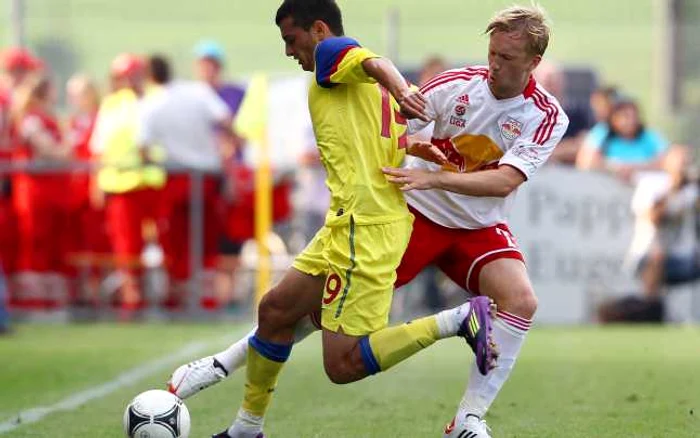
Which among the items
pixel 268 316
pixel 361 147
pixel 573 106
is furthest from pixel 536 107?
pixel 573 106

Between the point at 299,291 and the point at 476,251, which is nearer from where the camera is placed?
the point at 299,291

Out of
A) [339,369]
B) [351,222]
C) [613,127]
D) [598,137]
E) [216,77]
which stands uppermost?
[351,222]

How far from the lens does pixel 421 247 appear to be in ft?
22.9

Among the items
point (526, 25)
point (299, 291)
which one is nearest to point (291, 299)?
point (299, 291)

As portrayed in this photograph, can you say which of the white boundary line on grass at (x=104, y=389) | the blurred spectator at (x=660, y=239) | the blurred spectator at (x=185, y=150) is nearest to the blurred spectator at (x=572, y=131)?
the blurred spectator at (x=660, y=239)

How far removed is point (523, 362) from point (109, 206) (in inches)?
210

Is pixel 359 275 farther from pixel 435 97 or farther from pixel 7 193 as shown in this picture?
pixel 7 193

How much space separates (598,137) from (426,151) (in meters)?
9.52

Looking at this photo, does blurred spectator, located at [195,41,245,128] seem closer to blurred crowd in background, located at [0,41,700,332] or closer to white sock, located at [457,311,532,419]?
blurred crowd in background, located at [0,41,700,332]

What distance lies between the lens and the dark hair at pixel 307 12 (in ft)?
21.4

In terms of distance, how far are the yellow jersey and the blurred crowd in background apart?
821 centimetres

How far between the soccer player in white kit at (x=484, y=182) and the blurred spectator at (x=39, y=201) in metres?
8.26

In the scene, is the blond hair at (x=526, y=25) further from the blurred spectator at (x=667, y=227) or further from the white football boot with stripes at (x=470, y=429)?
the blurred spectator at (x=667, y=227)

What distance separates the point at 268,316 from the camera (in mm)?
6719
